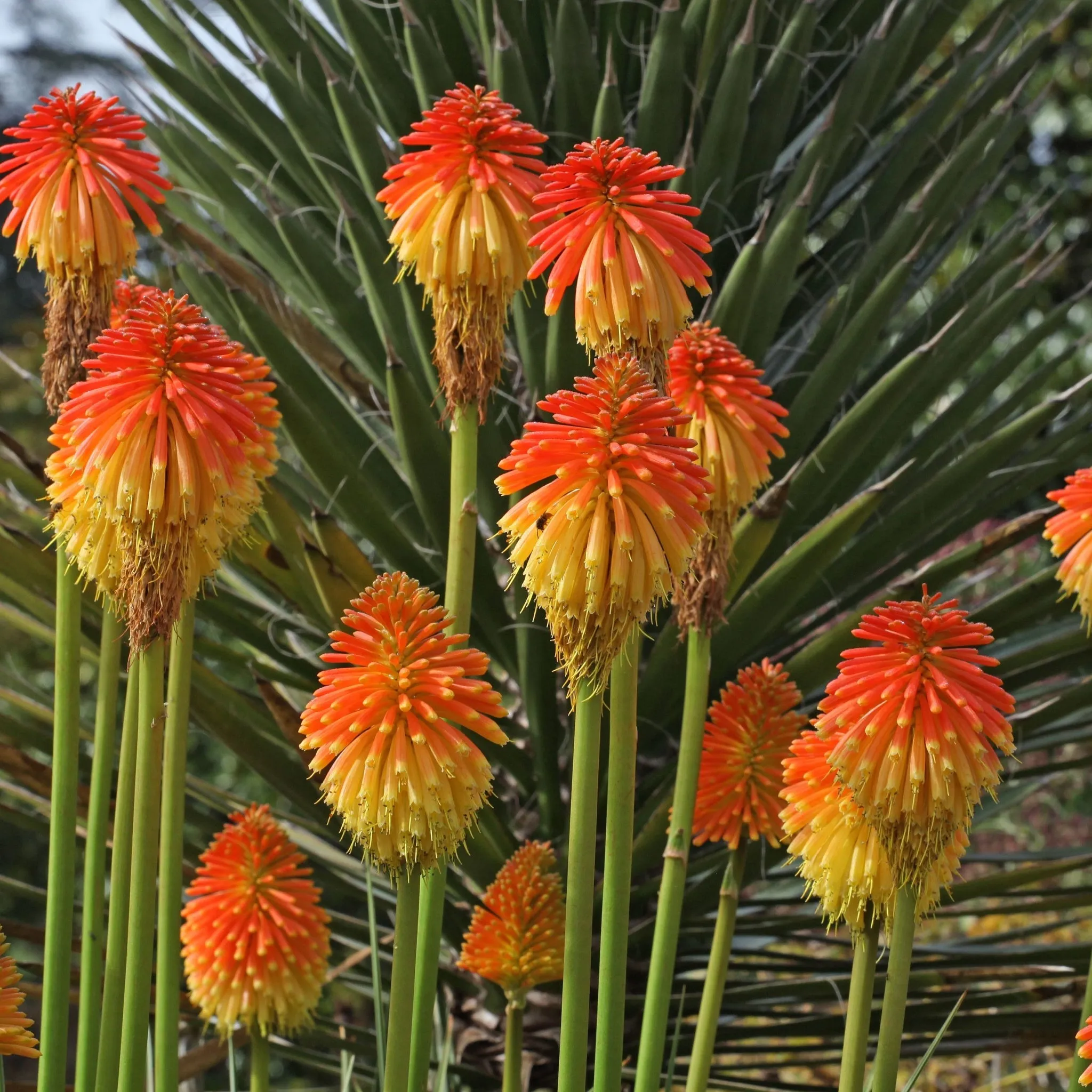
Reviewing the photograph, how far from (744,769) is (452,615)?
60 centimetres

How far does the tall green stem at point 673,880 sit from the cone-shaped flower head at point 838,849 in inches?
4.1

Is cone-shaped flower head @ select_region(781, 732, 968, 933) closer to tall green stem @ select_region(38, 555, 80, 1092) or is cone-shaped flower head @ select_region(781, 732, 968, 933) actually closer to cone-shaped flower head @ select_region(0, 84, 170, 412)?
tall green stem @ select_region(38, 555, 80, 1092)

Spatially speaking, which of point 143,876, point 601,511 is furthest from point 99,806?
point 601,511

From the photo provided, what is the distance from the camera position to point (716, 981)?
5.04ft

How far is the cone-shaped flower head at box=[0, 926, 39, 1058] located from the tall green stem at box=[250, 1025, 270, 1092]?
381 millimetres

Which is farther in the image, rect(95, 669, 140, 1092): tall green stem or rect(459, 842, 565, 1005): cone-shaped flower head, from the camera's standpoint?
rect(459, 842, 565, 1005): cone-shaped flower head

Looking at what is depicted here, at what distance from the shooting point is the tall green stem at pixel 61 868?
1.40 m

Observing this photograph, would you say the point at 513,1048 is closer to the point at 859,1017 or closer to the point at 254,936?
the point at 254,936

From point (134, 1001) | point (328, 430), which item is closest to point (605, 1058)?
point (134, 1001)

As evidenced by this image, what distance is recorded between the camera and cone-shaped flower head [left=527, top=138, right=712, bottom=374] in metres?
1.27

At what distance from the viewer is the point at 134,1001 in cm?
127

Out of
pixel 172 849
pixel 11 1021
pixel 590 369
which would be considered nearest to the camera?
pixel 11 1021

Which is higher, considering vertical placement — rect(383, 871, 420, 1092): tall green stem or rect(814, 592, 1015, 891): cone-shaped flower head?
rect(814, 592, 1015, 891): cone-shaped flower head

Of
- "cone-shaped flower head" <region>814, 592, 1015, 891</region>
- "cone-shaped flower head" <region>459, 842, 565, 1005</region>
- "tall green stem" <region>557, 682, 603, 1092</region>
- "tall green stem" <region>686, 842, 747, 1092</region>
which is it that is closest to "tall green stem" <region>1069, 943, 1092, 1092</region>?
"cone-shaped flower head" <region>814, 592, 1015, 891</region>
